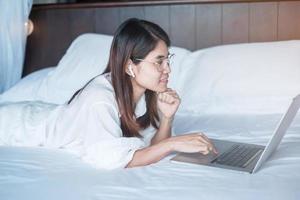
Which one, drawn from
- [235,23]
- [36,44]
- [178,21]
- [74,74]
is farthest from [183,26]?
[36,44]

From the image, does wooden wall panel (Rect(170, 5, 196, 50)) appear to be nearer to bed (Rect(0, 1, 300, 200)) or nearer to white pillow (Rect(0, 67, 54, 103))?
bed (Rect(0, 1, 300, 200))

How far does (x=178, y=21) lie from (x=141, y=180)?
1566 millimetres

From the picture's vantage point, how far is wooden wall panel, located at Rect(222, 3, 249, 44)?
8.22 ft

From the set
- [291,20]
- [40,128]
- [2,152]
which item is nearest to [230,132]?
[40,128]

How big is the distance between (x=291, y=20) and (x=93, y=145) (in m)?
1.59

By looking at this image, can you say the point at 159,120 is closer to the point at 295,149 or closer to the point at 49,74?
the point at 295,149

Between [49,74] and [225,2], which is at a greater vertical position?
[225,2]

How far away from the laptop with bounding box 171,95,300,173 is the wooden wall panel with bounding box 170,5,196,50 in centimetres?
121

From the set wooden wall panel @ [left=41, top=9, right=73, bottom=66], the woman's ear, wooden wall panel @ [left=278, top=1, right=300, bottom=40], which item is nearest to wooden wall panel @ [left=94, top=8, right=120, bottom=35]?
wooden wall panel @ [left=41, top=9, right=73, bottom=66]

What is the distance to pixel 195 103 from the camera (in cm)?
211

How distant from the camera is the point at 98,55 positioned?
2.38m

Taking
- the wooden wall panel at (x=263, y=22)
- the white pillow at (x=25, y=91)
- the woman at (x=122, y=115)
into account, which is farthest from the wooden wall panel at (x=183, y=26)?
the woman at (x=122, y=115)

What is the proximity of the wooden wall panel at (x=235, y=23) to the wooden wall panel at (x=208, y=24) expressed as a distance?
0.10ft

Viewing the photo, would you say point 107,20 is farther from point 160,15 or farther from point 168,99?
point 168,99
